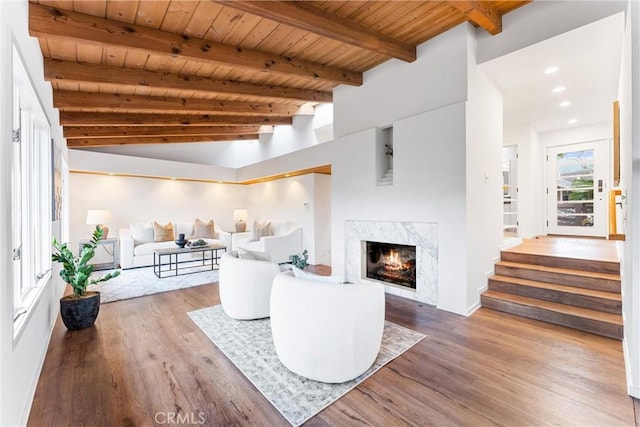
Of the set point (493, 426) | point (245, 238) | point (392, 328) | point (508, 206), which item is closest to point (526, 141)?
point (508, 206)

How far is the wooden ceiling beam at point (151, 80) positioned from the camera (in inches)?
120

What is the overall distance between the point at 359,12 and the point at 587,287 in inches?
155

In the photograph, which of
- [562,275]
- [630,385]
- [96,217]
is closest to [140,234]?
[96,217]

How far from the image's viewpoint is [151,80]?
11.6ft

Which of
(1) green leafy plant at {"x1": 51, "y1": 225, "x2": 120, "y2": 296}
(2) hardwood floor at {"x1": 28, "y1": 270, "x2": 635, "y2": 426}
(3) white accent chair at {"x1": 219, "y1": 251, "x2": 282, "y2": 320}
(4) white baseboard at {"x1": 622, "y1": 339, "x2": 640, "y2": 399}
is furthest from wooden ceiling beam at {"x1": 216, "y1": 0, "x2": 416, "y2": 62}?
(4) white baseboard at {"x1": 622, "y1": 339, "x2": 640, "y2": 399}

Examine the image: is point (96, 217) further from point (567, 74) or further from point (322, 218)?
point (567, 74)

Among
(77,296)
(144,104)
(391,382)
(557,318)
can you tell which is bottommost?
(391,382)

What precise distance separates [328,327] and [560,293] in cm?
291

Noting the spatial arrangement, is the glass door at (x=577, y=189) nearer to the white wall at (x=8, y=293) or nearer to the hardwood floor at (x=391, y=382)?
the hardwood floor at (x=391, y=382)

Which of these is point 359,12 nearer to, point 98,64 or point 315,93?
point 315,93

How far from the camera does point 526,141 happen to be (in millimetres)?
5789

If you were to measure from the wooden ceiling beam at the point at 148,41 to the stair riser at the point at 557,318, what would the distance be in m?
3.79

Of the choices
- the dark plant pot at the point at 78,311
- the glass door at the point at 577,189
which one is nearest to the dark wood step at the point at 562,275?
the glass door at the point at 577,189

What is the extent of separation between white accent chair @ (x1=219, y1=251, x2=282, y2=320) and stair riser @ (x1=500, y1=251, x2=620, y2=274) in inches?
131
